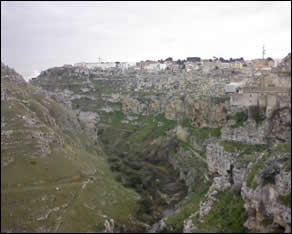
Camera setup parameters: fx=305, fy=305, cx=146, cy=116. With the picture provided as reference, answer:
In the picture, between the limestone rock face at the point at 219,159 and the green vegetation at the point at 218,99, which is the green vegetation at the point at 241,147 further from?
the green vegetation at the point at 218,99

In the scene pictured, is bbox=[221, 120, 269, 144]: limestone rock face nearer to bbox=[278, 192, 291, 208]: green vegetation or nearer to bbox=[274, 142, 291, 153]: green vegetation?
bbox=[274, 142, 291, 153]: green vegetation

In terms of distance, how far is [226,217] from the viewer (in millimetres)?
29172

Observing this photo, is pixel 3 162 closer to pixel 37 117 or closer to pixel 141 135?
pixel 37 117

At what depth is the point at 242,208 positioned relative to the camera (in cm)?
2855

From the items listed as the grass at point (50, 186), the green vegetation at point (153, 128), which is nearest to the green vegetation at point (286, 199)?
the grass at point (50, 186)

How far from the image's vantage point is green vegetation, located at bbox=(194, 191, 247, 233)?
2734 centimetres

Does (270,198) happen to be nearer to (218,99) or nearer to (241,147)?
(241,147)

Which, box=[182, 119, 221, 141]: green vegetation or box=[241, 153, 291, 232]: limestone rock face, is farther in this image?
box=[182, 119, 221, 141]: green vegetation

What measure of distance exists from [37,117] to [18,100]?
17.5 ft

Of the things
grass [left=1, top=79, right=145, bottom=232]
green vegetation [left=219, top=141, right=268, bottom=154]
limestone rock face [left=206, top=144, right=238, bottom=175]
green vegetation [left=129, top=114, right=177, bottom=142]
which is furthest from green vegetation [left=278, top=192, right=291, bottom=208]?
green vegetation [left=129, top=114, right=177, bottom=142]

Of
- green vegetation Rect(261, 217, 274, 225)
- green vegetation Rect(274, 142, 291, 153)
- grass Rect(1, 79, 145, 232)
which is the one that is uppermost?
green vegetation Rect(274, 142, 291, 153)

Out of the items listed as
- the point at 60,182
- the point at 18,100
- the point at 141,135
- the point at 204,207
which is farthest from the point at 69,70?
the point at 204,207

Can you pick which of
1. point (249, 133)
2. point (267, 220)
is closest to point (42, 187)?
point (267, 220)

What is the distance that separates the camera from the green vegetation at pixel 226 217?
27344 mm
